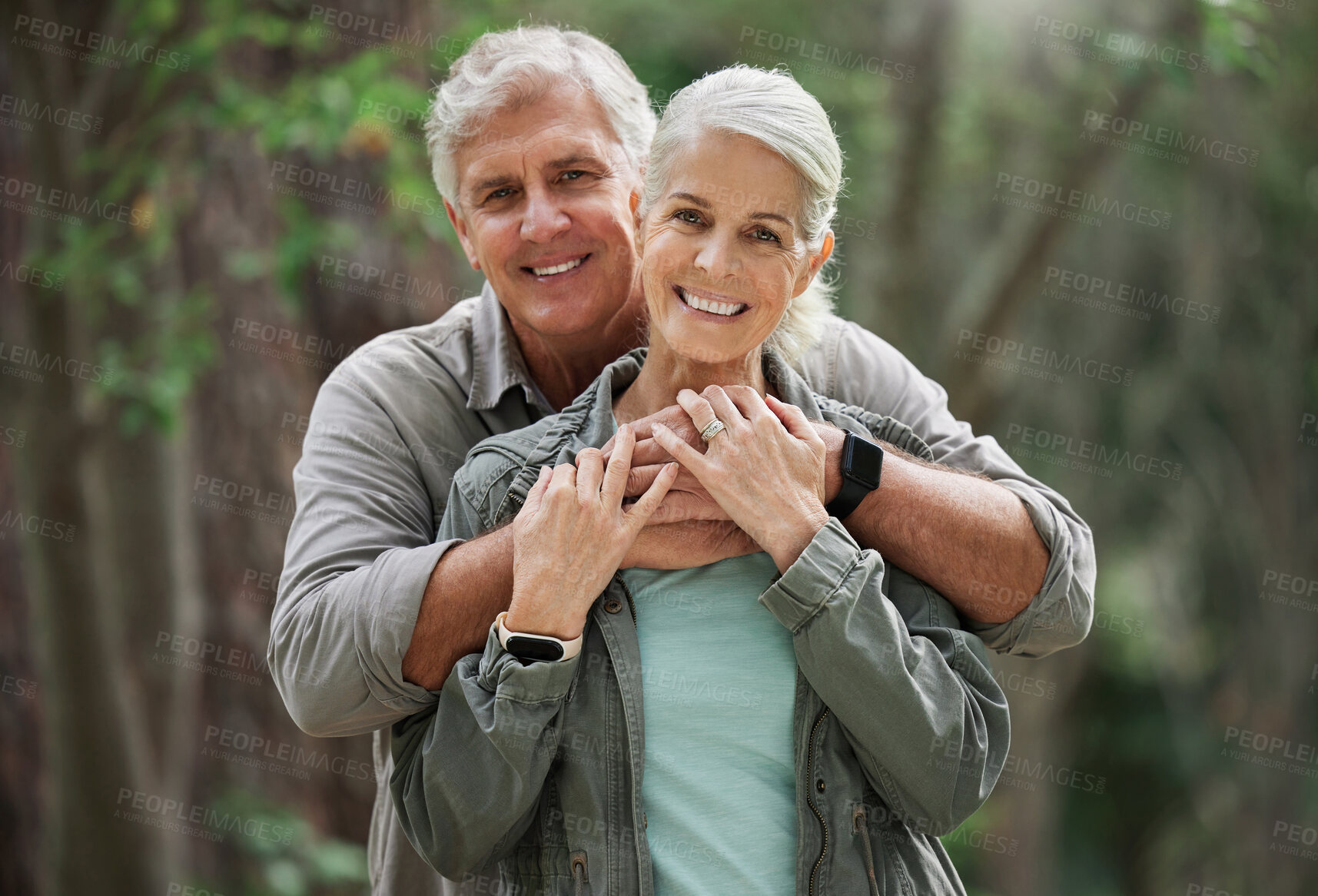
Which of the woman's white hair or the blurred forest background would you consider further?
the blurred forest background

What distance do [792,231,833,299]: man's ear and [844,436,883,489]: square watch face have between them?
318 mm

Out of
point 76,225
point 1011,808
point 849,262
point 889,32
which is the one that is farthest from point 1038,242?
point 1011,808

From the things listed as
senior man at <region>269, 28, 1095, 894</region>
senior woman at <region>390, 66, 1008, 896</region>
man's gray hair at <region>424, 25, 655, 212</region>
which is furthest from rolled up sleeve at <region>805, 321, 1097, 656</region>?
man's gray hair at <region>424, 25, 655, 212</region>

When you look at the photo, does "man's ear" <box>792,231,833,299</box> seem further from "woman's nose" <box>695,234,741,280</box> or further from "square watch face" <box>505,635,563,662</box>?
"square watch face" <box>505,635,563,662</box>

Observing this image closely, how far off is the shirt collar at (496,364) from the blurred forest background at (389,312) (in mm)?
1568

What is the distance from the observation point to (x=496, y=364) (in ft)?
9.41

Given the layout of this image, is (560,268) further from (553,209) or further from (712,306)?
(712,306)

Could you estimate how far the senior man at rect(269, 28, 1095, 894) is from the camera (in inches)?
86.2

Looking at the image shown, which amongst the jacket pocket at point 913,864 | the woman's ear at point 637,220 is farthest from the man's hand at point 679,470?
the jacket pocket at point 913,864

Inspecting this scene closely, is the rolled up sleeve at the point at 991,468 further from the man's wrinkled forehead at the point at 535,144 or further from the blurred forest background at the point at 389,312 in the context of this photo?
the blurred forest background at the point at 389,312

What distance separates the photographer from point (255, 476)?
5012mm

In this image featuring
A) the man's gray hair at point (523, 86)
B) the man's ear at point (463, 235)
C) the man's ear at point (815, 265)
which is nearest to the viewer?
the man's ear at point (815, 265)

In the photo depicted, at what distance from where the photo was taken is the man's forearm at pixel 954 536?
2232 millimetres

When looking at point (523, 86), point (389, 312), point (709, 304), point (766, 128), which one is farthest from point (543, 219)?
point (389, 312)
